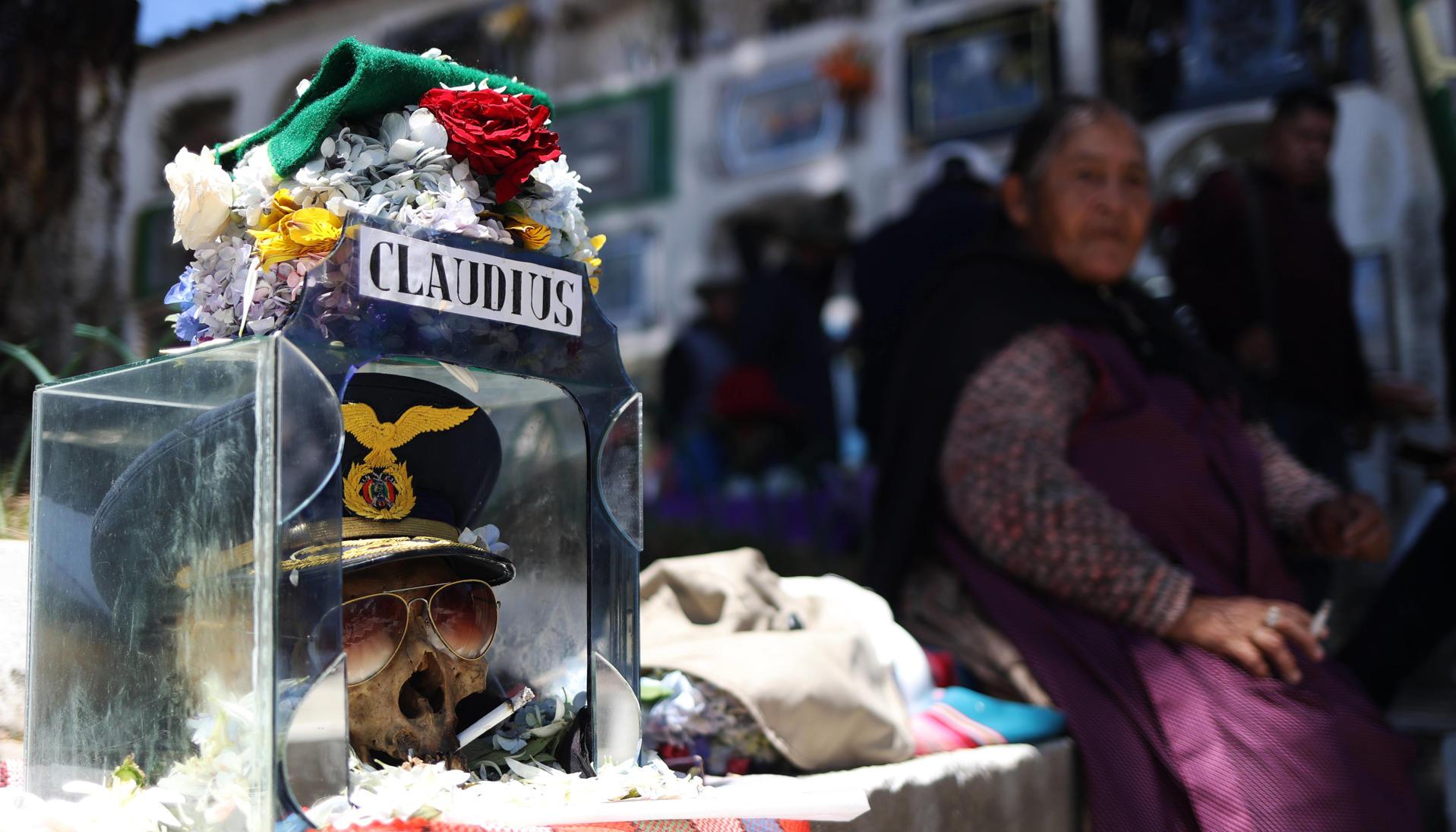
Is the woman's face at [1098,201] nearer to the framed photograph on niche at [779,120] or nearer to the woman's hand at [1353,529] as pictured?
the woman's hand at [1353,529]

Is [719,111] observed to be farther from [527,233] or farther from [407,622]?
[407,622]

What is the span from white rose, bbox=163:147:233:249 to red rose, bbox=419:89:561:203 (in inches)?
9.3

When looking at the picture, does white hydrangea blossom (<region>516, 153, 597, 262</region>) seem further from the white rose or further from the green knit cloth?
the white rose

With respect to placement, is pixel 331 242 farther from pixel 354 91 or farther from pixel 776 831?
pixel 776 831

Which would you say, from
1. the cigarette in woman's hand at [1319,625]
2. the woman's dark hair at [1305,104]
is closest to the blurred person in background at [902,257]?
the woman's dark hair at [1305,104]

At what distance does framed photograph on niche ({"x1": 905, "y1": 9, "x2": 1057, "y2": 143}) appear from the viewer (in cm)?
682

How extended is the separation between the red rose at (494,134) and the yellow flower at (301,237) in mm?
177

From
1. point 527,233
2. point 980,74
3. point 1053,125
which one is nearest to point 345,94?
point 527,233

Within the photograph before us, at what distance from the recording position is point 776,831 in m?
1.43

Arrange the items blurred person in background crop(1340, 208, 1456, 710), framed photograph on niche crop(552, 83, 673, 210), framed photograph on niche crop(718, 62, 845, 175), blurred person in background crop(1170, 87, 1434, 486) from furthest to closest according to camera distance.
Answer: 1. framed photograph on niche crop(552, 83, 673, 210)
2. framed photograph on niche crop(718, 62, 845, 175)
3. blurred person in background crop(1170, 87, 1434, 486)
4. blurred person in background crop(1340, 208, 1456, 710)

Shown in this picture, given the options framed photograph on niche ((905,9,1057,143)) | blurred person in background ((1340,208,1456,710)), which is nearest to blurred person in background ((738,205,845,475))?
framed photograph on niche ((905,9,1057,143))

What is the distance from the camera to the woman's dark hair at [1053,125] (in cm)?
283

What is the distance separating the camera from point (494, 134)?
1.41 m

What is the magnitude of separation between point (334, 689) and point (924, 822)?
1.04 metres
